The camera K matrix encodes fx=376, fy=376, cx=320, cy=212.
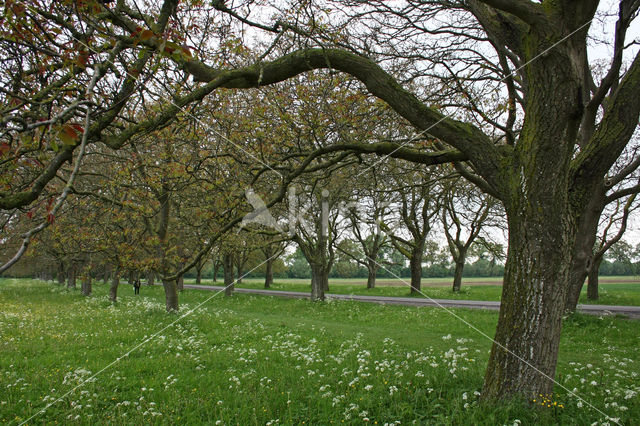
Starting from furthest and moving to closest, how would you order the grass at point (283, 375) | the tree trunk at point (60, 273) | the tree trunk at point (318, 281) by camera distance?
the tree trunk at point (60, 273) < the tree trunk at point (318, 281) < the grass at point (283, 375)

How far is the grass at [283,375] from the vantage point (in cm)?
444

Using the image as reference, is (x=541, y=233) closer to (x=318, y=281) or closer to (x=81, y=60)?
(x=81, y=60)

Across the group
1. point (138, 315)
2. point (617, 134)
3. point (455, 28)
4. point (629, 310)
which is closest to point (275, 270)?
point (138, 315)

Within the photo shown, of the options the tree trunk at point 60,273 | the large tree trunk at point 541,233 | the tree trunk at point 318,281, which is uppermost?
the large tree trunk at point 541,233

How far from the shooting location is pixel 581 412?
4.28 metres

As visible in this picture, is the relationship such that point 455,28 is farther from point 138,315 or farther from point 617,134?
point 138,315

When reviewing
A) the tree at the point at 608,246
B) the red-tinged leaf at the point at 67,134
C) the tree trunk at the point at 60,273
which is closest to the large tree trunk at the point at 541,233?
the red-tinged leaf at the point at 67,134

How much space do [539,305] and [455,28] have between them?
21.3 ft

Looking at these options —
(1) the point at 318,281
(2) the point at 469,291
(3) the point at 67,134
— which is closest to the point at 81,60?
(3) the point at 67,134

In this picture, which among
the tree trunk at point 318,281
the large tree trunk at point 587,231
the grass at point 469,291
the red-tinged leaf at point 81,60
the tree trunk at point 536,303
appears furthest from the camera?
the tree trunk at point 318,281

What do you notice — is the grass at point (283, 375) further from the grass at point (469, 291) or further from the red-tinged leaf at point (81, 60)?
the grass at point (469, 291)

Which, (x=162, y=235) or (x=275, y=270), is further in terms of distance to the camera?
(x=275, y=270)

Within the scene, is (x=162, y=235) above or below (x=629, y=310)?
above

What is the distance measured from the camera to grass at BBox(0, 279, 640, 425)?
4.44 metres
